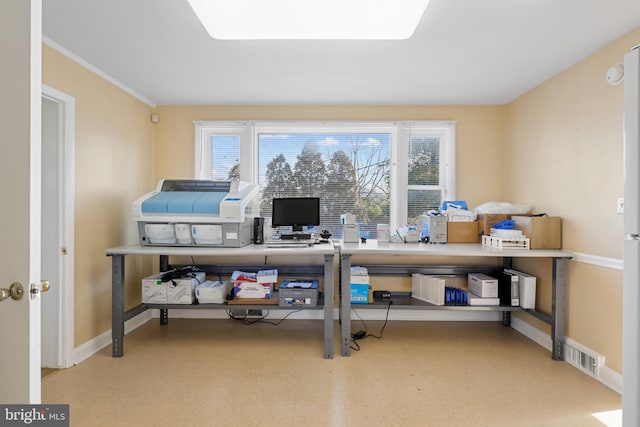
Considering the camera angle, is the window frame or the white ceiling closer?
the white ceiling

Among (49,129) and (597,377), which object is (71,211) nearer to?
(49,129)

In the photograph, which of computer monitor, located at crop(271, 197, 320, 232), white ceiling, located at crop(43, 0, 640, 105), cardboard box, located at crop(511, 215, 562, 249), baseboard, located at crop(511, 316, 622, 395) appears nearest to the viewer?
white ceiling, located at crop(43, 0, 640, 105)

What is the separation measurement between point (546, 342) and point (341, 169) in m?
2.61

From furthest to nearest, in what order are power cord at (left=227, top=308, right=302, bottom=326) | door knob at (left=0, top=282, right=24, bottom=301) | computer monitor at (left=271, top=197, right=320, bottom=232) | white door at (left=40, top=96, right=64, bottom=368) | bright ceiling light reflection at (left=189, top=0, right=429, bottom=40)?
power cord at (left=227, top=308, right=302, bottom=326)
computer monitor at (left=271, top=197, right=320, bottom=232)
white door at (left=40, top=96, right=64, bottom=368)
bright ceiling light reflection at (left=189, top=0, right=429, bottom=40)
door knob at (left=0, top=282, right=24, bottom=301)

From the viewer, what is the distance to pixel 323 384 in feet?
7.55

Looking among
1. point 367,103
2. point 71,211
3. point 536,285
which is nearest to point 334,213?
point 367,103

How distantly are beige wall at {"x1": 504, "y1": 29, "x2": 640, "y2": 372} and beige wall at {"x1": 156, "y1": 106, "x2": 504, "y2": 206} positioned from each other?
475 millimetres

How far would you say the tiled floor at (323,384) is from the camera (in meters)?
1.97

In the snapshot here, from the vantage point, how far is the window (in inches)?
145

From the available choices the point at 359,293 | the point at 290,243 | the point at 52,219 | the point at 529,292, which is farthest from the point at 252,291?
the point at 529,292

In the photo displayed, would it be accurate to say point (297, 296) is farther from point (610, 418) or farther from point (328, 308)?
point (610, 418)

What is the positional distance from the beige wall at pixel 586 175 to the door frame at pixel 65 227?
408 cm

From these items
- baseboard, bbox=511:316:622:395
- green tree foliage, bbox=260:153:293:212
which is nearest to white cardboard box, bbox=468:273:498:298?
baseboard, bbox=511:316:622:395

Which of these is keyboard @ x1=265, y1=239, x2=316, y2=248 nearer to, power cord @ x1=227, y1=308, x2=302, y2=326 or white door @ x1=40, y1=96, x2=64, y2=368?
power cord @ x1=227, y1=308, x2=302, y2=326
